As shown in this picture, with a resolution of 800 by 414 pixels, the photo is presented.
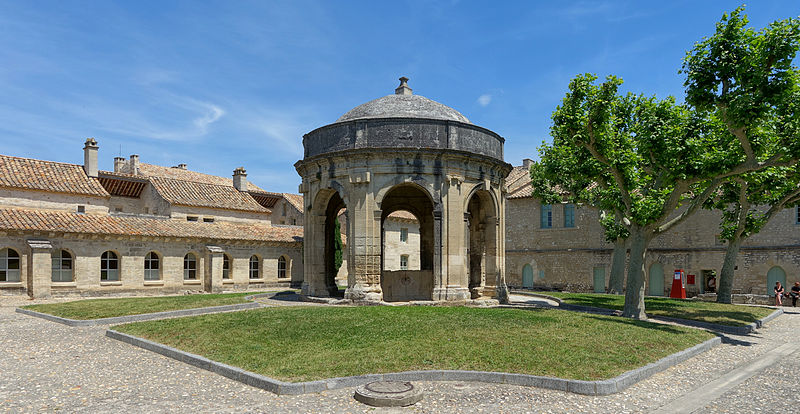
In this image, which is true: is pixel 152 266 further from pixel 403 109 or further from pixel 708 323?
pixel 708 323

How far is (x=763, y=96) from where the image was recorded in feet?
44.4

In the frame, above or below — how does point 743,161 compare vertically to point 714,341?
above

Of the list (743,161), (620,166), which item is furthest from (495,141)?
(743,161)

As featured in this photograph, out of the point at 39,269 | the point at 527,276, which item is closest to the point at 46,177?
the point at 39,269

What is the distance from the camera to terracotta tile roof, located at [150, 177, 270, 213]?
3353 cm

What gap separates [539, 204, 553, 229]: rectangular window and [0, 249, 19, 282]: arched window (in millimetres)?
28259

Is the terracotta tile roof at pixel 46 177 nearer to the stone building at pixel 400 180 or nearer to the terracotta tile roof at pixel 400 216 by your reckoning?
the stone building at pixel 400 180

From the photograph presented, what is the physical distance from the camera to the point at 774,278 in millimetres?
27062

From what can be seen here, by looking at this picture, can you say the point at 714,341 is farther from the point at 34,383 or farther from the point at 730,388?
the point at 34,383

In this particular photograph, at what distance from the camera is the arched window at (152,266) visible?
84.1 feet

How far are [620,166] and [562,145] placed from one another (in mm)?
2518

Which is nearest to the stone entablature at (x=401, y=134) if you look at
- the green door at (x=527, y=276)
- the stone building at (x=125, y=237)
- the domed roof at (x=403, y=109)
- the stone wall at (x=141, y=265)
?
the domed roof at (x=403, y=109)

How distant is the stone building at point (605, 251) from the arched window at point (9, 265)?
27.5m

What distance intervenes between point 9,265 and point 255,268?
11.3 metres
